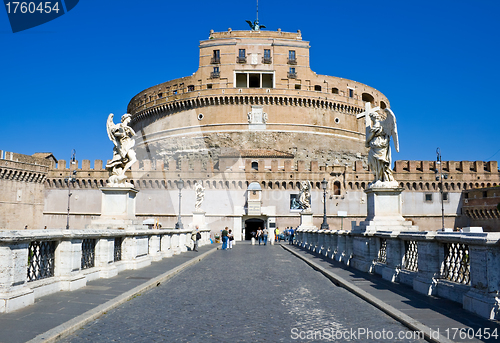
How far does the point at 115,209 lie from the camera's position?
997 cm

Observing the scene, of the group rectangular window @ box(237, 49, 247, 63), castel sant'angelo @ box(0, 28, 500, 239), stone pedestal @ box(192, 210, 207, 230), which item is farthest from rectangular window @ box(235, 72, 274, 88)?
stone pedestal @ box(192, 210, 207, 230)

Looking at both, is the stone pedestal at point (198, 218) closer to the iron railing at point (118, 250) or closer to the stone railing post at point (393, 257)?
the iron railing at point (118, 250)

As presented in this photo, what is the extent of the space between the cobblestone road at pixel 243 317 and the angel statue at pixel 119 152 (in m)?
2.97

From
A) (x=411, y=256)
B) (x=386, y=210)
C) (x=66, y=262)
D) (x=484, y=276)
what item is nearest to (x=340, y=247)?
(x=386, y=210)

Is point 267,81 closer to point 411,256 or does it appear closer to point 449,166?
point 449,166

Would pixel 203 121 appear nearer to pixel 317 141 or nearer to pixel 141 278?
pixel 317 141

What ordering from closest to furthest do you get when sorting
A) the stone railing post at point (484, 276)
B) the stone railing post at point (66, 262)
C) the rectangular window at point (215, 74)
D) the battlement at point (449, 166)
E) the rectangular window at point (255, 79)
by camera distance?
the stone railing post at point (484, 276) → the stone railing post at point (66, 262) → the battlement at point (449, 166) → the rectangular window at point (215, 74) → the rectangular window at point (255, 79)

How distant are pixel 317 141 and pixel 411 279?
152 feet

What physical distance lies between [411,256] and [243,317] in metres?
3.49

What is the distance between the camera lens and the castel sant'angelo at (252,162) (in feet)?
144

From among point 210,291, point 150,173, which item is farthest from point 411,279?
point 150,173

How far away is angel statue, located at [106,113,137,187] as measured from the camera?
32.6ft

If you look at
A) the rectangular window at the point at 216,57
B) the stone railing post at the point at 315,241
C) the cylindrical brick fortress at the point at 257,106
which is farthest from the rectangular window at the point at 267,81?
Answer: the stone railing post at the point at 315,241

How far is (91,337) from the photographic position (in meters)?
4.35
